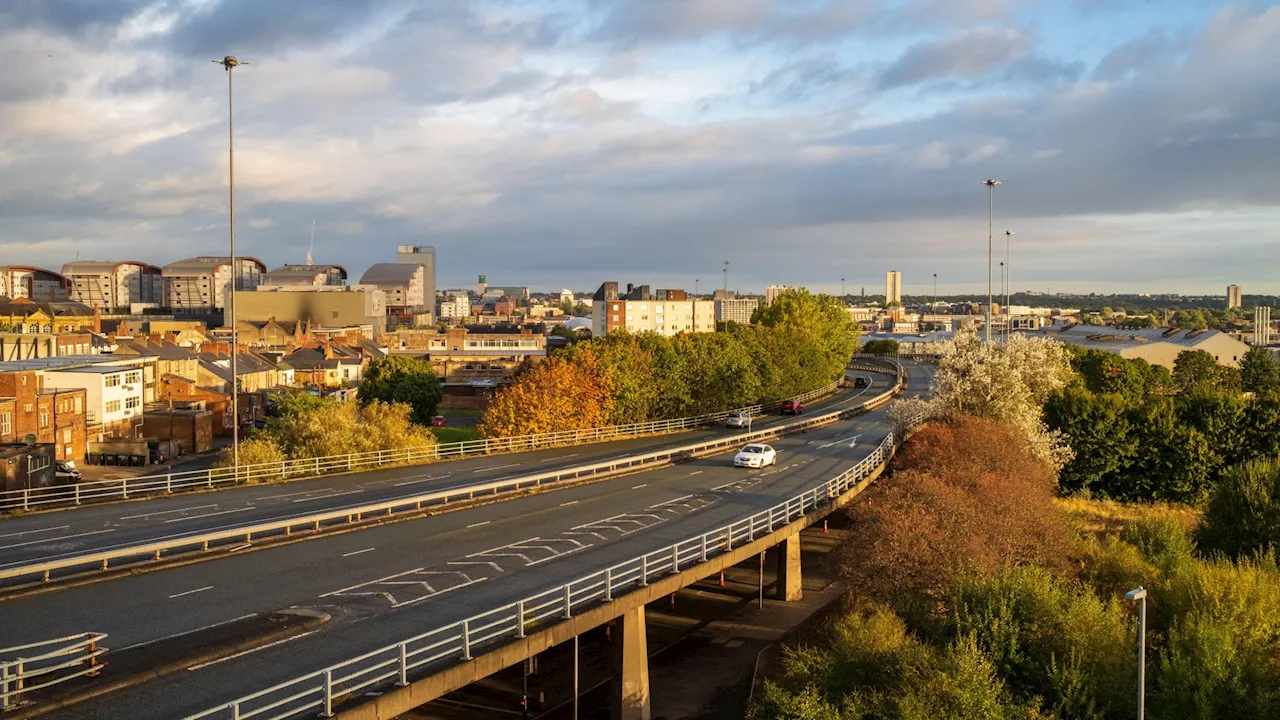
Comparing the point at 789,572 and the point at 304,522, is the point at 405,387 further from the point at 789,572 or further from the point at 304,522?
the point at 304,522

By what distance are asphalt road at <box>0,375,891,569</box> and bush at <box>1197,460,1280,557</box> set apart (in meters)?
25.6

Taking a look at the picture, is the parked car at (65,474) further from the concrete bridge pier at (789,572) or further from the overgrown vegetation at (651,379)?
the concrete bridge pier at (789,572)

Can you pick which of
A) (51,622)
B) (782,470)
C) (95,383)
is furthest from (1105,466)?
(95,383)

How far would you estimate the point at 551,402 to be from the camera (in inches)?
2114

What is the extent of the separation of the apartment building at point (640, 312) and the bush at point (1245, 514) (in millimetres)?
125204

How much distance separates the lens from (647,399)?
61062 millimetres

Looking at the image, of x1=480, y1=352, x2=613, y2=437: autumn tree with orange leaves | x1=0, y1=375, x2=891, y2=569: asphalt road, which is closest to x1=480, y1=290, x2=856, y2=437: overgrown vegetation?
x1=480, y1=352, x2=613, y2=437: autumn tree with orange leaves

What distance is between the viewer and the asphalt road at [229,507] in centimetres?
2495

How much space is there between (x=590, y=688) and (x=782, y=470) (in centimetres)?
1712

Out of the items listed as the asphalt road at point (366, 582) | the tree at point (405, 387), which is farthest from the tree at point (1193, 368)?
the asphalt road at point (366, 582)

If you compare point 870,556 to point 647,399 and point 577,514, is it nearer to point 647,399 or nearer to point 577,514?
point 577,514

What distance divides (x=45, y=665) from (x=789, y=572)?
24.6m

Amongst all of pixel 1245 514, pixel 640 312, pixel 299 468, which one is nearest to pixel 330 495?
pixel 299 468

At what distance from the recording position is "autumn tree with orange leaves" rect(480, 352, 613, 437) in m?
52.9
